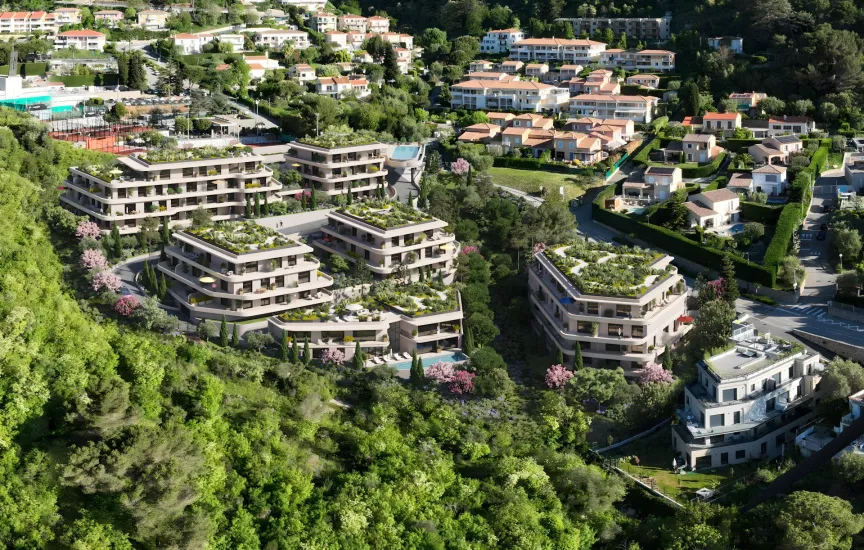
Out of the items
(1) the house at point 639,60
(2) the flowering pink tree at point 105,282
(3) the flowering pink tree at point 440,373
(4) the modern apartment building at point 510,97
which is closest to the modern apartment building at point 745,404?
(3) the flowering pink tree at point 440,373

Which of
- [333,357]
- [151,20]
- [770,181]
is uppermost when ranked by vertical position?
[151,20]

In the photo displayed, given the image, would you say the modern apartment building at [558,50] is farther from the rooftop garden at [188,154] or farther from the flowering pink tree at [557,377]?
the flowering pink tree at [557,377]

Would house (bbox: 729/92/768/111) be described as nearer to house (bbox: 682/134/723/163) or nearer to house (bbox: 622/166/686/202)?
house (bbox: 682/134/723/163)

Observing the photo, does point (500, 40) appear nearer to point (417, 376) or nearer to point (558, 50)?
point (558, 50)

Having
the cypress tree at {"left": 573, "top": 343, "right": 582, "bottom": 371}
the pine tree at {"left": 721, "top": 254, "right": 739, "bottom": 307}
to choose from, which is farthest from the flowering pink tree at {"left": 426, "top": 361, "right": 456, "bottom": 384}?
the pine tree at {"left": 721, "top": 254, "right": 739, "bottom": 307}

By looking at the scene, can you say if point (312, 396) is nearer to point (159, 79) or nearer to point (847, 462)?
point (847, 462)

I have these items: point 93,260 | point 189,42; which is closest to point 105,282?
point 93,260

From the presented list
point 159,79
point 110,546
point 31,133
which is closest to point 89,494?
point 110,546
